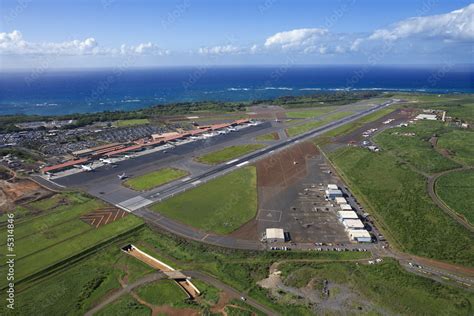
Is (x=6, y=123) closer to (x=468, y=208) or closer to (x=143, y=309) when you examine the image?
(x=143, y=309)

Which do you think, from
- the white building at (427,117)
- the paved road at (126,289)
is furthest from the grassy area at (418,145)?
the paved road at (126,289)

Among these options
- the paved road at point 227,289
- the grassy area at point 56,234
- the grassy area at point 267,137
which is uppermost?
the grassy area at point 267,137

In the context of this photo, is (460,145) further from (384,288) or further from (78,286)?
(78,286)

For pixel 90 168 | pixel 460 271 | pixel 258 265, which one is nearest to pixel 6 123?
pixel 90 168

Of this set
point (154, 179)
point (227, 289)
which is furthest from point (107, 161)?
point (227, 289)

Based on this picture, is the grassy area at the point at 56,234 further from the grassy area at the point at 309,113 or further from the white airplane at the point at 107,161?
the grassy area at the point at 309,113
